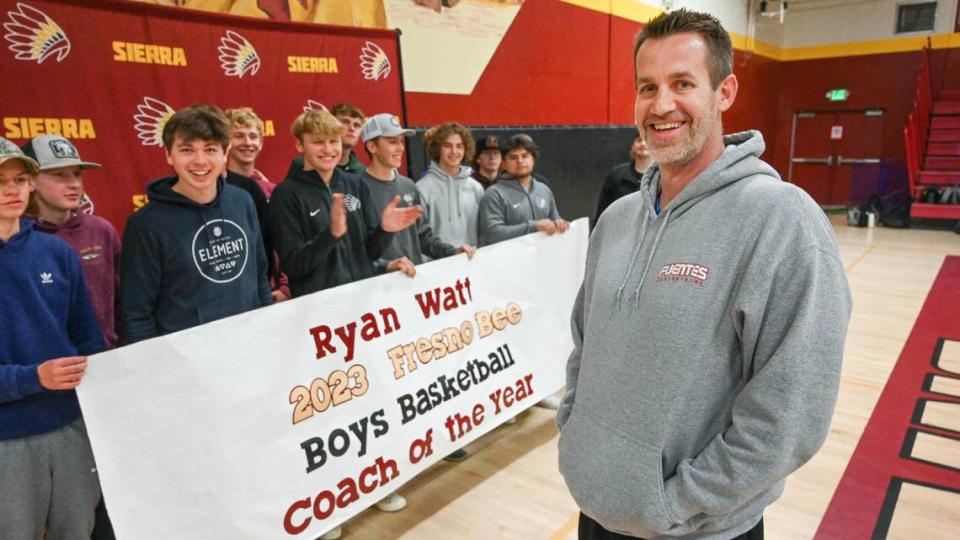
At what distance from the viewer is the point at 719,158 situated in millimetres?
1196

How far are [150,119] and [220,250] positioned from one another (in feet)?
4.67

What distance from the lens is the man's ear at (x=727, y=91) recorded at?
1203 mm

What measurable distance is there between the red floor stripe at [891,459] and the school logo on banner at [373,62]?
3.90 meters

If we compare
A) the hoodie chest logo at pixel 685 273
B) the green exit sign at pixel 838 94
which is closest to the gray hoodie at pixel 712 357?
the hoodie chest logo at pixel 685 273

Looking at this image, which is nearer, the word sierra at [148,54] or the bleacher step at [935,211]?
the word sierra at [148,54]

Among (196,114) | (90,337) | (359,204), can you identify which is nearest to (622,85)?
(359,204)

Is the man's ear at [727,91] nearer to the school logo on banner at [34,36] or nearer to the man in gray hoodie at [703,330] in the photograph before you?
the man in gray hoodie at [703,330]

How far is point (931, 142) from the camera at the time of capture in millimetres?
11102

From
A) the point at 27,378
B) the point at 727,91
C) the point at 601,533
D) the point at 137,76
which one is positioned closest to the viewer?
the point at 727,91

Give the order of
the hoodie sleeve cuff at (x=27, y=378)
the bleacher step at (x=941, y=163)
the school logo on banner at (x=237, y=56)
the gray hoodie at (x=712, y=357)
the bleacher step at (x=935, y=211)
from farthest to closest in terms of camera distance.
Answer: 1. the bleacher step at (x=941, y=163)
2. the bleacher step at (x=935, y=211)
3. the school logo on banner at (x=237, y=56)
4. the hoodie sleeve cuff at (x=27, y=378)
5. the gray hoodie at (x=712, y=357)

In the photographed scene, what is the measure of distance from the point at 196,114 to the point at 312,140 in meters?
0.66

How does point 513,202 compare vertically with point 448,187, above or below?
below

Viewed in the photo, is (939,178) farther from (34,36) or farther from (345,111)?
(34,36)

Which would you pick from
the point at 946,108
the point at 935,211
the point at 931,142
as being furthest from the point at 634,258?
the point at 946,108
